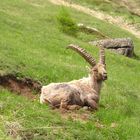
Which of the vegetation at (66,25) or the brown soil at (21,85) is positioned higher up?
the brown soil at (21,85)

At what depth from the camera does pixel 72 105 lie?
16.0 metres

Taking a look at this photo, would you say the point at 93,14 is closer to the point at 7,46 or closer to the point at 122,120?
the point at 7,46

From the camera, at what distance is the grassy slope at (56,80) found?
14008 mm

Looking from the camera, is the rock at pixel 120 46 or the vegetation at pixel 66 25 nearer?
the rock at pixel 120 46

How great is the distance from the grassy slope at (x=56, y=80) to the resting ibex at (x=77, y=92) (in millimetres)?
429

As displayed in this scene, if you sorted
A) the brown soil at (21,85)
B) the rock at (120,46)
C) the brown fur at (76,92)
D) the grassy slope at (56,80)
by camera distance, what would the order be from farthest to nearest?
the rock at (120,46)
the brown soil at (21,85)
the brown fur at (76,92)
the grassy slope at (56,80)

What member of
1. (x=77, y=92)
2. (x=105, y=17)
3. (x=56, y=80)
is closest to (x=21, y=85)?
(x=77, y=92)

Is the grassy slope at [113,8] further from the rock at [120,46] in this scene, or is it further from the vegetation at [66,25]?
the rock at [120,46]

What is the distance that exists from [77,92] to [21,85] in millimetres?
2583

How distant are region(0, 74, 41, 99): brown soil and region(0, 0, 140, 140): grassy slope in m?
0.64

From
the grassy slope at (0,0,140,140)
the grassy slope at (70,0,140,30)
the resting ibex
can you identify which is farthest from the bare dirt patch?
the resting ibex

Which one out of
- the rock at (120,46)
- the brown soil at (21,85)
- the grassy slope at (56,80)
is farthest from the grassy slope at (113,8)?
the brown soil at (21,85)

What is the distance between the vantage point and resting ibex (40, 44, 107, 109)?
52.3 feet

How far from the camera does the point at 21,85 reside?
1808cm
